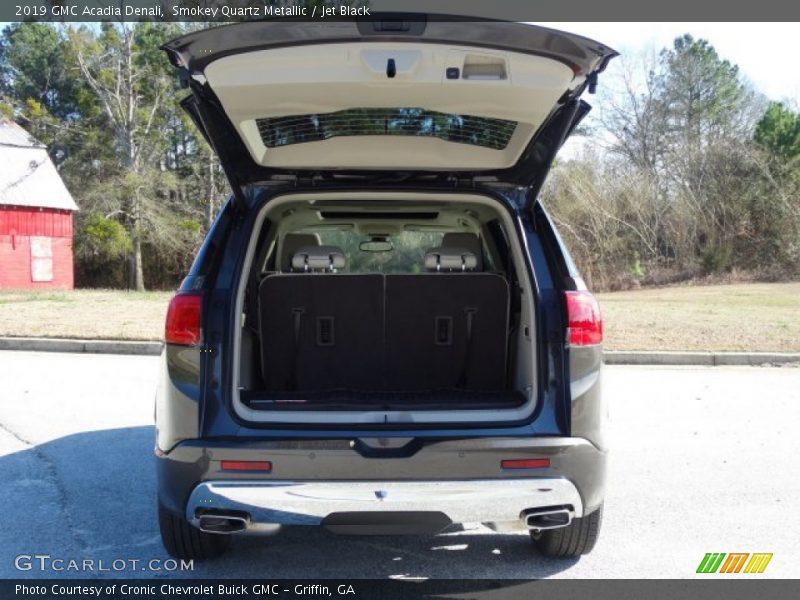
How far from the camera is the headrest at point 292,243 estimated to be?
17.1ft

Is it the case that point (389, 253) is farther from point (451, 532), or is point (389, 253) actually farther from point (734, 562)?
point (734, 562)

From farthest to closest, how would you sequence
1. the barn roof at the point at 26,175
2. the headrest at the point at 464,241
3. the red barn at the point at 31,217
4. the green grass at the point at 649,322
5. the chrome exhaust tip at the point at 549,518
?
the barn roof at the point at 26,175 < the red barn at the point at 31,217 < the green grass at the point at 649,322 < the headrest at the point at 464,241 < the chrome exhaust tip at the point at 549,518

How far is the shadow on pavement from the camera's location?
376 cm

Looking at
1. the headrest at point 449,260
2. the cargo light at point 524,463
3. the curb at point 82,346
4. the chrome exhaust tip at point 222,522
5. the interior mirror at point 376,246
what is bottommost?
the curb at point 82,346

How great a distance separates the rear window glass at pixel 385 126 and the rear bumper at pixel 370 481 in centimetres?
134

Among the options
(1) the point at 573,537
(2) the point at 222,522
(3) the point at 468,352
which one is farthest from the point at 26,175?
(1) the point at 573,537

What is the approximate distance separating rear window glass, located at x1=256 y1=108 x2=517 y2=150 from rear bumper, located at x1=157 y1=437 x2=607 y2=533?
4.39 feet

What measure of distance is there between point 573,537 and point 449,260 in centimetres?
164

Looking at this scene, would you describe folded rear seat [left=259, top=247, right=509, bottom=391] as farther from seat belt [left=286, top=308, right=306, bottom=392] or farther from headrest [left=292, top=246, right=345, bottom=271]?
headrest [left=292, top=246, right=345, bottom=271]

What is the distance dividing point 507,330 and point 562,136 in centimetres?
111

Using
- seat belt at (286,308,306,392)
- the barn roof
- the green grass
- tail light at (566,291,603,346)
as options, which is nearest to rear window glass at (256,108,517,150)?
tail light at (566,291,603,346)

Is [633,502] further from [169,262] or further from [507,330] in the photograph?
[169,262]

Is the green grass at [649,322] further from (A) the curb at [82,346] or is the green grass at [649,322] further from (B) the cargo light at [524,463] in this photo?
(B) the cargo light at [524,463]

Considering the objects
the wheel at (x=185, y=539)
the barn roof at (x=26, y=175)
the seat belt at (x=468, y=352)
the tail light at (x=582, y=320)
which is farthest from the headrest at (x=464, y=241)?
the barn roof at (x=26, y=175)
